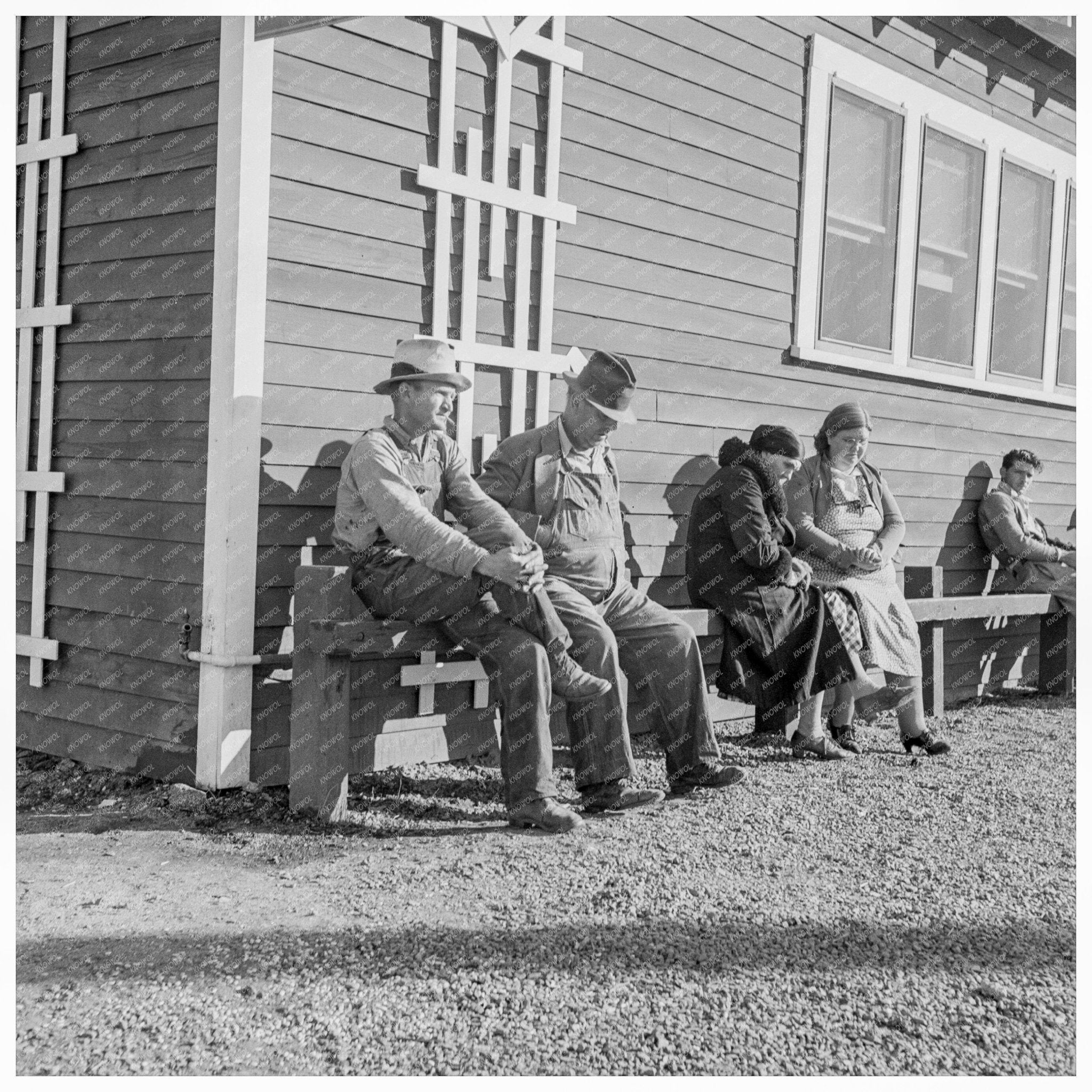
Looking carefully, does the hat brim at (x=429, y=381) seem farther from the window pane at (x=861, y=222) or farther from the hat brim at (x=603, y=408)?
the window pane at (x=861, y=222)

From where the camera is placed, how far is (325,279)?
14.9ft

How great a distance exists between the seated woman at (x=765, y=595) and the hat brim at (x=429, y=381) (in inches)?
56.3

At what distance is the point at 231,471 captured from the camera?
4.31 metres

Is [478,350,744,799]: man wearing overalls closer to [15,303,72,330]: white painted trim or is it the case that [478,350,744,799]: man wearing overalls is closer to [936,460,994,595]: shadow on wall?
[15,303,72,330]: white painted trim

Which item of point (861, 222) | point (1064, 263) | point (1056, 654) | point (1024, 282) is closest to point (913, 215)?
point (861, 222)

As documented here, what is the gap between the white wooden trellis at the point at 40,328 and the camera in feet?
16.2

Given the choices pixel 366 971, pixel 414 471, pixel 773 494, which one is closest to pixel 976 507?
pixel 773 494

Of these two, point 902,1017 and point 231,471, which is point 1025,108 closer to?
point 231,471

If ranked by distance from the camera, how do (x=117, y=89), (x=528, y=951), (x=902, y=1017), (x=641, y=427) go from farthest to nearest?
(x=641, y=427)
(x=117, y=89)
(x=528, y=951)
(x=902, y=1017)

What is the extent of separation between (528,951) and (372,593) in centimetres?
158

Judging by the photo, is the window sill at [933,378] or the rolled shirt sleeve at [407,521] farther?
the window sill at [933,378]

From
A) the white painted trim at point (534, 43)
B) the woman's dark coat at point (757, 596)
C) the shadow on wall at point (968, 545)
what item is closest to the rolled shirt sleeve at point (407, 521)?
the woman's dark coat at point (757, 596)

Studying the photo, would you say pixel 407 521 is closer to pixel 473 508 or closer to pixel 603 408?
pixel 473 508

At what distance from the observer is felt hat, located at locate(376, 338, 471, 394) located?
13.9 ft
